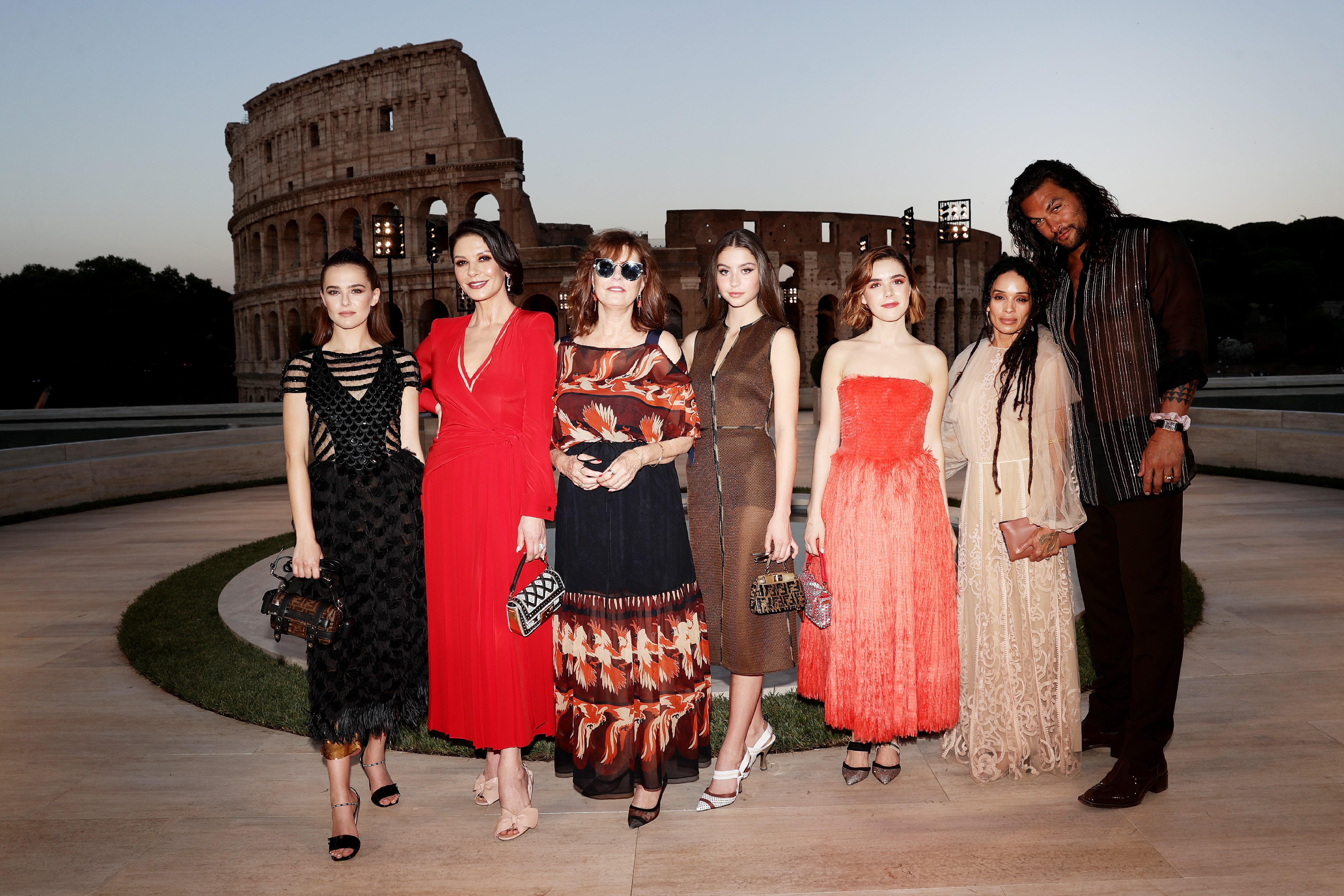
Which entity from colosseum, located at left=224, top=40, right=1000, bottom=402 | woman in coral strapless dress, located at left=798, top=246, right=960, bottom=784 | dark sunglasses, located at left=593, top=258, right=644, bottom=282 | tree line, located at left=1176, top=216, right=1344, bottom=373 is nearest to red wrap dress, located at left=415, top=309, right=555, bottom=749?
dark sunglasses, located at left=593, top=258, right=644, bottom=282

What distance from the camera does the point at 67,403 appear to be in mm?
46125

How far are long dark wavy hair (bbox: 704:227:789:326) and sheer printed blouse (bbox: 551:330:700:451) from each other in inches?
13.9

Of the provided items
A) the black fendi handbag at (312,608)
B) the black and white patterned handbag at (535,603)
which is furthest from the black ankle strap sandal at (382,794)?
the black and white patterned handbag at (535,603)

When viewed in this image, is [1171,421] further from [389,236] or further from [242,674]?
[389,236]

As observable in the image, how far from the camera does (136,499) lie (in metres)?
11.1

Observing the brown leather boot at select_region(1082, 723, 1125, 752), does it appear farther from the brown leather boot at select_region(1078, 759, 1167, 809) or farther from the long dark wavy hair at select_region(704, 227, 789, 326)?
the long dark wavy hair at select_region(704, 227, 789, 326)

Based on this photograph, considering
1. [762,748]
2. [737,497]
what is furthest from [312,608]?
[762,748]

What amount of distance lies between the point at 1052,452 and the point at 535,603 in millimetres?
2016

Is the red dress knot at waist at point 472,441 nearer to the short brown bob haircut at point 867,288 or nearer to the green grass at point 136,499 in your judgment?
the short brown bob haircut at point 867,288

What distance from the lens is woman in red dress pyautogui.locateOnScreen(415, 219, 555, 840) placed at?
9.76ft

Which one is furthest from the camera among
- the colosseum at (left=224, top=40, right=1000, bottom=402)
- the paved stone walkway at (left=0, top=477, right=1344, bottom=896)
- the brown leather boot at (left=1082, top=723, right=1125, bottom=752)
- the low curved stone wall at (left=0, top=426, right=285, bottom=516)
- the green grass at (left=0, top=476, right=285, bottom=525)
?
the colosseum at (left=224, top=40, right=1000, bottom=402)

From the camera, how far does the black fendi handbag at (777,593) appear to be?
3.08 m

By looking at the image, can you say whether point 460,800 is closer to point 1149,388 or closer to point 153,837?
point 153,837

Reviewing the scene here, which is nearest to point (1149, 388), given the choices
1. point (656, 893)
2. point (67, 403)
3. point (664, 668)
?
point (664, 668)
